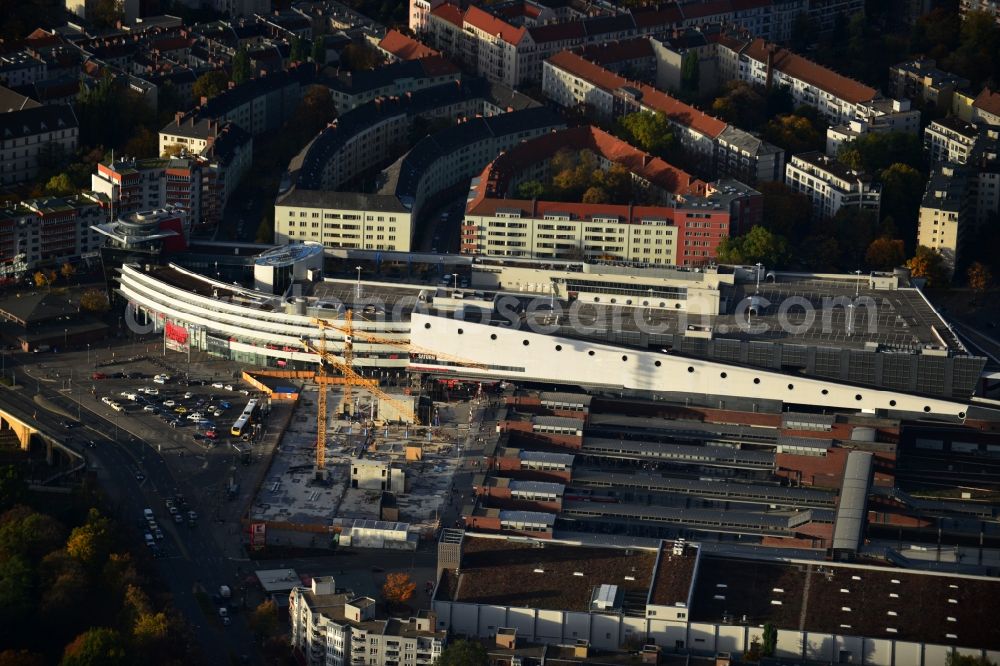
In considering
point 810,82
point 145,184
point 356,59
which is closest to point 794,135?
point 810,82

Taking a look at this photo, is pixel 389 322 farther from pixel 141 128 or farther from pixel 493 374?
pixel 141 128

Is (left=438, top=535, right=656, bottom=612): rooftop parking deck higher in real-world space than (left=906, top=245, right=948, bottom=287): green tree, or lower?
lower

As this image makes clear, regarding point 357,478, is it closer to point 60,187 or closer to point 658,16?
point 60,187

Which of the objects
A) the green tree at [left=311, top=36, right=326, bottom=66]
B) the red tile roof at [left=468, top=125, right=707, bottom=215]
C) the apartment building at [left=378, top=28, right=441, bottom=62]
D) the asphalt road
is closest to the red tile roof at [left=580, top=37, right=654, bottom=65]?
the apartment building at [left=378, top=28, right=441, bottom=62]

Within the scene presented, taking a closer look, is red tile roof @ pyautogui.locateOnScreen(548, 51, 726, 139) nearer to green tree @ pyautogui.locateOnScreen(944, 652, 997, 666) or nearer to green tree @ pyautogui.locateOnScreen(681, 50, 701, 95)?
green tree @ pyautogui.locateOnScreen(681, 50, 701, 95)

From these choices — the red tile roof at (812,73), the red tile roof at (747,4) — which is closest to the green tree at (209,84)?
the red tile roof at (812,73)

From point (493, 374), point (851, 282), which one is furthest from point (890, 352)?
point (493, 374)

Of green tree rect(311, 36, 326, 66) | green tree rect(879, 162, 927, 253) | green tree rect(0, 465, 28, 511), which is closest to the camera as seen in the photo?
Answer: green tree rect(0, 465, 28, 511)
